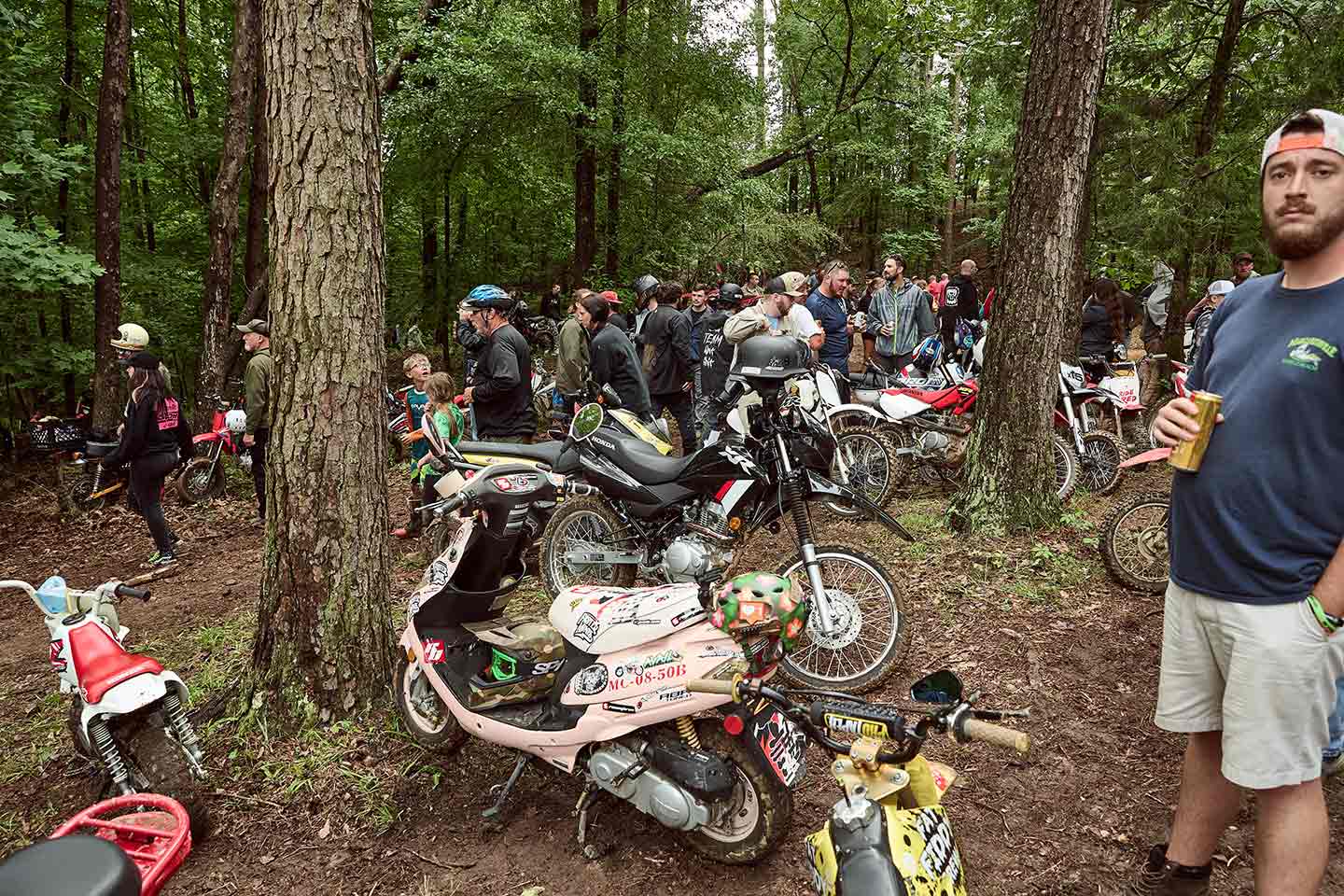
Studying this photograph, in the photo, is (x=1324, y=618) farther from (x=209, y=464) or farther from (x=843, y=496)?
(x=209, y=464)

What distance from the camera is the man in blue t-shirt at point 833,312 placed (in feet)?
27.3

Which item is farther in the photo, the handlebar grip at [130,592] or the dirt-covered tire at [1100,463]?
the dirt-covered tire at [1100,463]

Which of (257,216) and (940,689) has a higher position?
(257,216)

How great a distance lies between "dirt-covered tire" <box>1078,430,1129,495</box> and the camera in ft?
22.4

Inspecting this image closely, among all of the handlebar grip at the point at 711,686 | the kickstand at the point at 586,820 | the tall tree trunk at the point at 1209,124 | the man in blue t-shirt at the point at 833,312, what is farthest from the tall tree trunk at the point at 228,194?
the tall tree trunk at the point at 1209,124

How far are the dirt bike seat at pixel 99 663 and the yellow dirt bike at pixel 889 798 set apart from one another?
9.64 feet

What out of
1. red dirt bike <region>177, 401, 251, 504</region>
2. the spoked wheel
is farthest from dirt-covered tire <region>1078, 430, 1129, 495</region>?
red dirt bike <region>177, 401, 251, 504</region>

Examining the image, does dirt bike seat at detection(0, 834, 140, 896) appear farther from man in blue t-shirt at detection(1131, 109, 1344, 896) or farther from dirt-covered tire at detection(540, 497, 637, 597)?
dirt-covered tire at detection(540, 497, 637, 597)

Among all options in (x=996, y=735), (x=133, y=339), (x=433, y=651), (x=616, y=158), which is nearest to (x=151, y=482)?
(x=133, y=339)

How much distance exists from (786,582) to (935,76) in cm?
2782

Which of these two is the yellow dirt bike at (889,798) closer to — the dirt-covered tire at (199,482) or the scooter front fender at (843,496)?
the scooter front fender at (843,496)

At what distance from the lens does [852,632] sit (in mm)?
3916

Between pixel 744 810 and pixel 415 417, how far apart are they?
6104 mm

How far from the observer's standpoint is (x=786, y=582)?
8.40 feet
